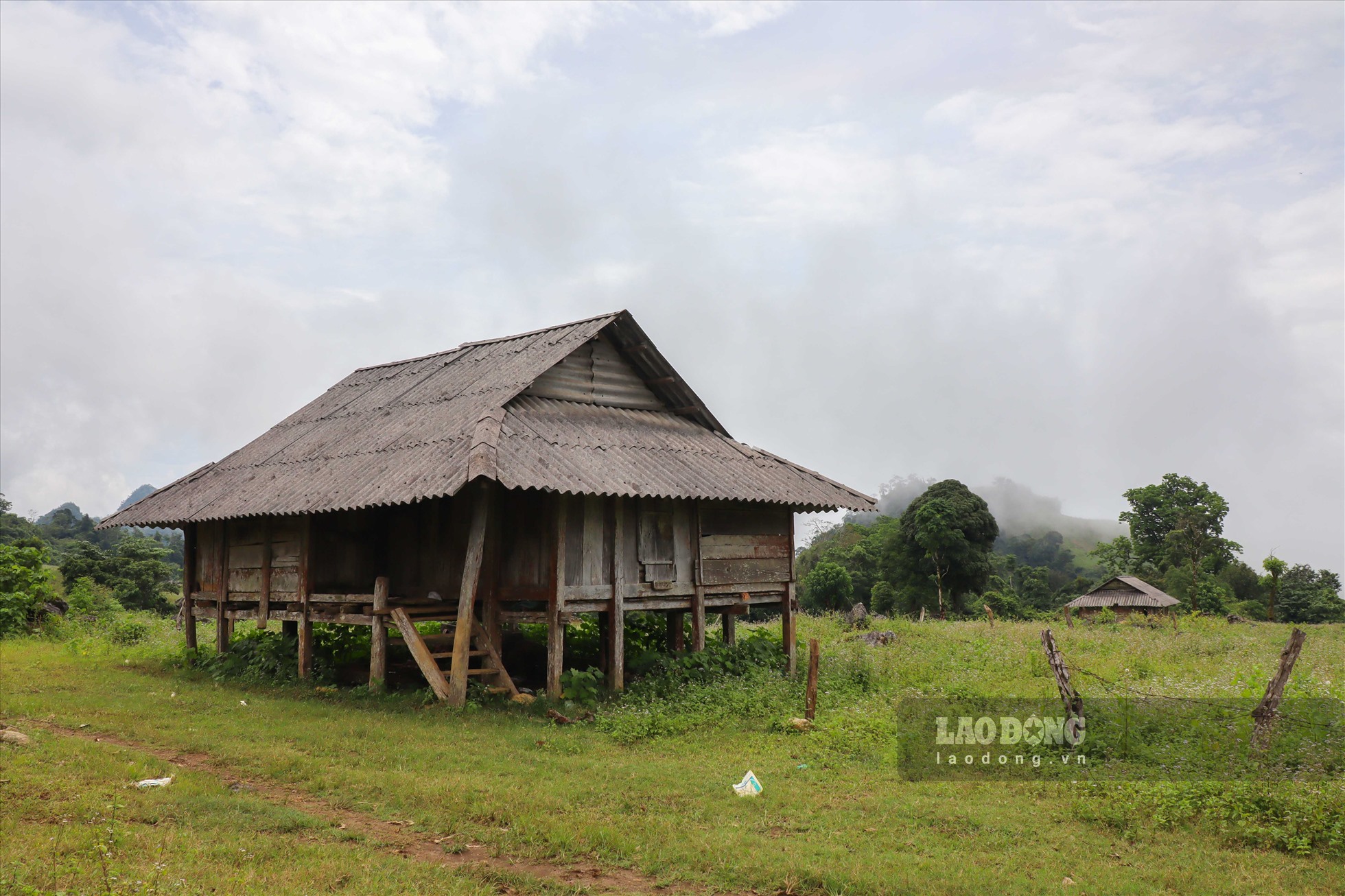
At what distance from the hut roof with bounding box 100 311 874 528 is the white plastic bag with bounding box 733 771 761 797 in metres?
4.53

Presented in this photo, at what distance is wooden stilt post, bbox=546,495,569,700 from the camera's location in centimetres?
1280

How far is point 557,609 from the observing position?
12789mm

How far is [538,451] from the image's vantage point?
12859mm

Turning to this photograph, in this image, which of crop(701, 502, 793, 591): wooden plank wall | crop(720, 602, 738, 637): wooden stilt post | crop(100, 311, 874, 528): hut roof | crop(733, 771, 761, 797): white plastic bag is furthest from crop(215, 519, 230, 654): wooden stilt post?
crop(733, 771, 761, 797): white plastic bag

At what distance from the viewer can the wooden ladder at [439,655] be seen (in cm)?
1252

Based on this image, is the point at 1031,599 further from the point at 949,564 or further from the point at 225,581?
the point at 225,581

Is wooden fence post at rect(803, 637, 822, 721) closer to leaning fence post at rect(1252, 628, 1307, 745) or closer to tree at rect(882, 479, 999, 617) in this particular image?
leaning fence post at rect(1252, 628, 1307, 745)

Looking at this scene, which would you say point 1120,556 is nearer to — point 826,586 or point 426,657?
point 826,586

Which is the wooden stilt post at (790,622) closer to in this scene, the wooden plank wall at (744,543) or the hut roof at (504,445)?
the wooden plank wall at (744,543)

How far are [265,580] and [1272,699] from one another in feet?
45.8

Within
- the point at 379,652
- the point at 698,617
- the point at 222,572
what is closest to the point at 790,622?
the point at 698,617

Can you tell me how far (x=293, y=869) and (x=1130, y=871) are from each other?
5449 millimetres

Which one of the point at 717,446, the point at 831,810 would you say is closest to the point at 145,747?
the point at 831,810

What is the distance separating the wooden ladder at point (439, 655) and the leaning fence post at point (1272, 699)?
331 inches
